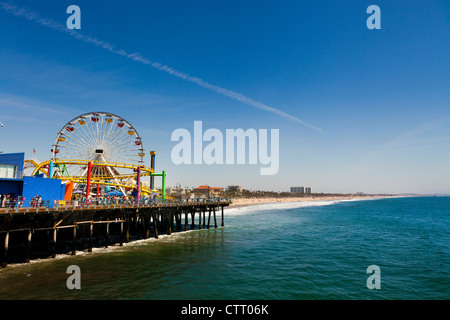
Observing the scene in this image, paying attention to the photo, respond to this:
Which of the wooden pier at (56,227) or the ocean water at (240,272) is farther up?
the wooden pier at (56,227)

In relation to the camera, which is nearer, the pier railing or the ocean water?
the ocean water

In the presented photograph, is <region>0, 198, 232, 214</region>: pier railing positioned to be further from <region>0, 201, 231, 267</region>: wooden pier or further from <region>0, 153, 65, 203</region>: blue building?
<region>0, 153, 65, 203</region>: blue building

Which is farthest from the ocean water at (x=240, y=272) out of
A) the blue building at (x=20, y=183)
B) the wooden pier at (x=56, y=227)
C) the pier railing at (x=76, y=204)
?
the blue building at (x=20, y=183)

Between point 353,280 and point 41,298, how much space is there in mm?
21652

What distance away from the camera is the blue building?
27.8 meters

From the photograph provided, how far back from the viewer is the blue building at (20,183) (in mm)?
27750

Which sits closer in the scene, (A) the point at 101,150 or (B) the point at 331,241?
(B) the point at 331,241

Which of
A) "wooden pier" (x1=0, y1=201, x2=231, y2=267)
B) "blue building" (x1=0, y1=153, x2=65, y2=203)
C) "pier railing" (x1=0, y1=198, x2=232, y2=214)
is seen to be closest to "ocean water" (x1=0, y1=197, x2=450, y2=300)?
"wooden pier" (x1=0, y1=201, x2=231, y2=267)

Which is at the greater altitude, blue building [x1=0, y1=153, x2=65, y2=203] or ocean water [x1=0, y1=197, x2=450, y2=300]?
blue building [x1=0, y1=153, x2=65, y2=203]

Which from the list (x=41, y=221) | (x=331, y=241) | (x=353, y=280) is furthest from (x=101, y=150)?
(x=353, y=280)

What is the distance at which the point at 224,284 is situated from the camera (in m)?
19.5

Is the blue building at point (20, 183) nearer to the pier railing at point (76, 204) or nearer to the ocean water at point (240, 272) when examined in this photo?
the pier railing at point (76, 204)

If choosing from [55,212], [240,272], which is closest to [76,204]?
[55,212]
